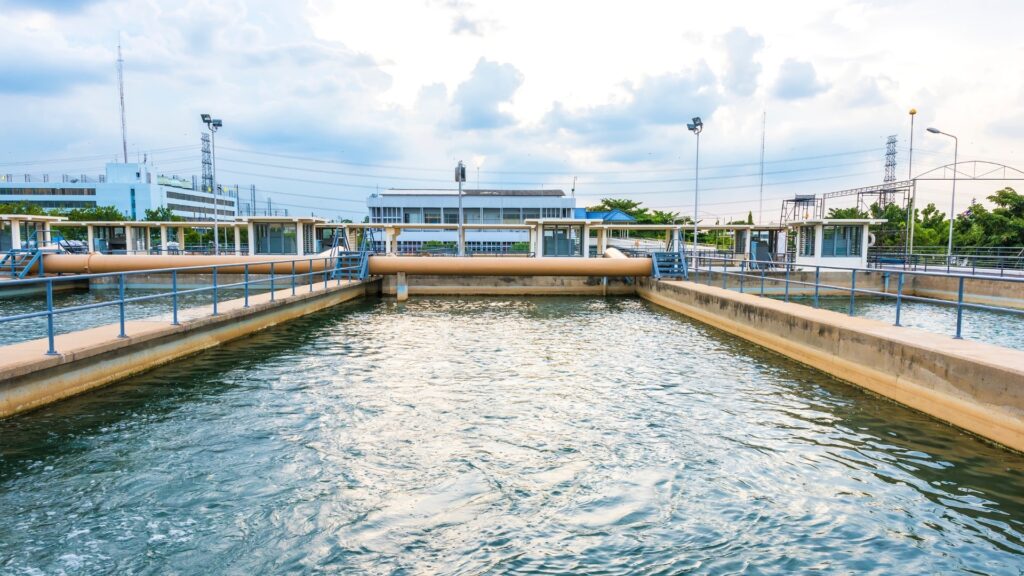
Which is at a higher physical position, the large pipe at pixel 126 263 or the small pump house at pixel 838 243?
the small pump house at pixel 838 243

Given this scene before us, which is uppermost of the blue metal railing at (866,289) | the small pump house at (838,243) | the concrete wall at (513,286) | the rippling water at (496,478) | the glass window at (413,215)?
the glass window at (413,215)

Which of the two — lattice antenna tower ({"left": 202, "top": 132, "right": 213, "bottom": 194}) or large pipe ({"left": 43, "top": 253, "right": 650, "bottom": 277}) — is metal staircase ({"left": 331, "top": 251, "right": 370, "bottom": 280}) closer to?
large pipe ({"left": 43, "top": 253, "right": 650, "bottom": 277})

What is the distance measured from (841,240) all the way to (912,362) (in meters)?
29.3

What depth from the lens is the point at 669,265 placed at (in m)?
26.9

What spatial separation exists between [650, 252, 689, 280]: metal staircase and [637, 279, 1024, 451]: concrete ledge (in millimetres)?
10217

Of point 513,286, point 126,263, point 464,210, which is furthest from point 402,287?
point 464,210

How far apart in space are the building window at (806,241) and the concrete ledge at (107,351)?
101 feet

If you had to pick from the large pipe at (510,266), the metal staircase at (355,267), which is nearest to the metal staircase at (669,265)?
the large pipe at (510,266)

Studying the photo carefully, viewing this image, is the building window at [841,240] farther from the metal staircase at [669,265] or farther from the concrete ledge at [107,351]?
the concrete ledge at [107,351]

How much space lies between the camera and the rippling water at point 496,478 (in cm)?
497

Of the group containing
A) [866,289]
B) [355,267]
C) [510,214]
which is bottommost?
[866,289]

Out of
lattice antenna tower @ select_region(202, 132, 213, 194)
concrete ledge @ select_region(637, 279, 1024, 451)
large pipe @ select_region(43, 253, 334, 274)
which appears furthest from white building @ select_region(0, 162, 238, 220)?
concrete ledge @ select_region(637, 279, 1024, 451)

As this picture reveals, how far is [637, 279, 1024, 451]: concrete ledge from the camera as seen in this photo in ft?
25.1

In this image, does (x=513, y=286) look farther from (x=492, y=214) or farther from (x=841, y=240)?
(x=492, y=214)
